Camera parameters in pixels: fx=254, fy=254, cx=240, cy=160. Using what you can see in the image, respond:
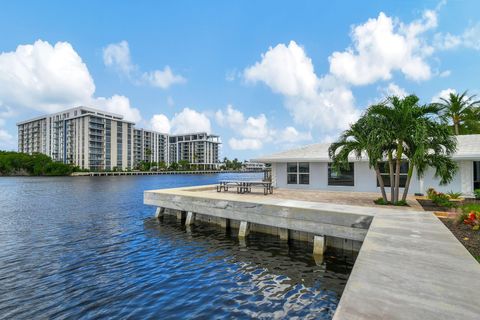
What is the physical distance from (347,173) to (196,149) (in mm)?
154466

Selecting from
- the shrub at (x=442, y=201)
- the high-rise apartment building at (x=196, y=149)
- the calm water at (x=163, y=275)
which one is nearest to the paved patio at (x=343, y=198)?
the shrub at (x=442, y=201)

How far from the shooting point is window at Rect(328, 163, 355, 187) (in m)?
17.8

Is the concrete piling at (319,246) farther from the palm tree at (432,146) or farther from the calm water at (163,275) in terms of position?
the palm tree at (432,146)

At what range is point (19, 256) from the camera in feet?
31.6

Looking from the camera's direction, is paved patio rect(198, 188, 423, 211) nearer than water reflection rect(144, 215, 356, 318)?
No

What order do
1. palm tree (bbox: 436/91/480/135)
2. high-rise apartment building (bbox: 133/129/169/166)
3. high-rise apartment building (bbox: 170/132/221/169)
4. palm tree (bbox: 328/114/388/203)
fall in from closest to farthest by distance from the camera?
palm tree (bbox: 328/114/388/203)
palm tree (bbox: 436/91/480/135)
high-rise apartment building (bbox: 133/129/169/166)
high-rise apartment building (bbox: 170/132/221/169)

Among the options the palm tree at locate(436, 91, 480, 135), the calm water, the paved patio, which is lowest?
the calm water

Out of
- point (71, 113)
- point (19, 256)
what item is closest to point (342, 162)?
point (19, 256)

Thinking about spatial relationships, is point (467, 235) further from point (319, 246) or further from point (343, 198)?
point (343, 198)

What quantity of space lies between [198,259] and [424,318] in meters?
7.33

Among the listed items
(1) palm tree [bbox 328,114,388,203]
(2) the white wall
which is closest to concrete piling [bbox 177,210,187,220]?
(2) the white wall

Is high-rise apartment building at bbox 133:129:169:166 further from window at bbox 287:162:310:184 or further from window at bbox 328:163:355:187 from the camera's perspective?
window at bbox 328:163:355:187

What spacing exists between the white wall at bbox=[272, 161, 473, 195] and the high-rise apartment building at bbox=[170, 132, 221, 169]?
14358cm

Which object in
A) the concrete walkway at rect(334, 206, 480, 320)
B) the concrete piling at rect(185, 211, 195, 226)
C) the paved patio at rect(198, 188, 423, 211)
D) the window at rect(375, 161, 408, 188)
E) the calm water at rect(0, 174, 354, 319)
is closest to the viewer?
the concrete walkway at rect(334, 206, 480, 320)
